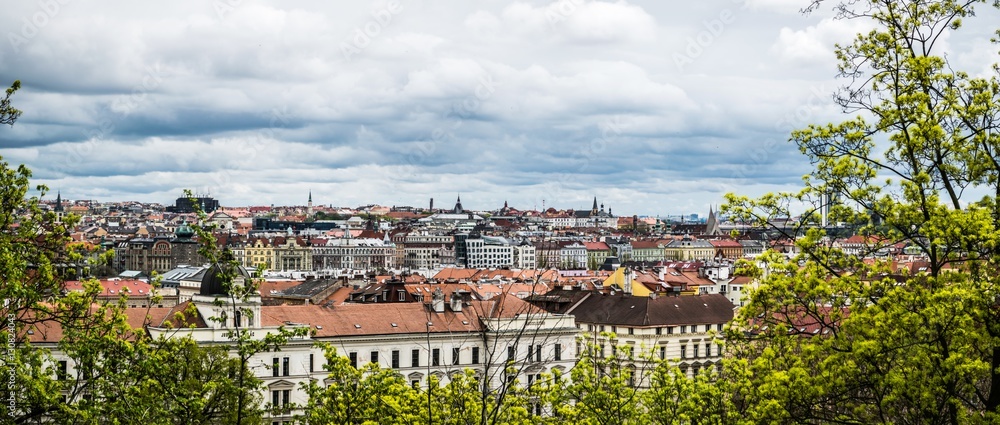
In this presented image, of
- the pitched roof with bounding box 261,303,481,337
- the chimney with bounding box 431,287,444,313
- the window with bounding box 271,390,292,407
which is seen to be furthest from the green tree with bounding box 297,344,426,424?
the chimney with bounding box 431,287,444,313

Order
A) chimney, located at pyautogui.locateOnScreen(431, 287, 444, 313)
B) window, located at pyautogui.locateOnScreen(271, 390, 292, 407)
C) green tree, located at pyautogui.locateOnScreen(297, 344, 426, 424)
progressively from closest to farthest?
1. green tree, located at pyautogui.locateOnScreen(297, 344, 426, 424)
2. window, located at pyautogui.locateOnScreen(271, 390, 292, 407)
3. chimney, located at pyautogui.locateOnScreen(431, 287, 444, 313)

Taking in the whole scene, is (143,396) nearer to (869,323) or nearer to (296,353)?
(869,323)

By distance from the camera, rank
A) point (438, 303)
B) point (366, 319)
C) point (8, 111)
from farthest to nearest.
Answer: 1. point (438, 303)
2. point (366, 319)
3. point (8, 111)

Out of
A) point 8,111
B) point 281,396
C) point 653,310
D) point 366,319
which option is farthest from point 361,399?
point 653,310

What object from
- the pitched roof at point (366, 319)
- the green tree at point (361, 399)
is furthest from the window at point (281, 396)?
the green tree at point (361, 399)

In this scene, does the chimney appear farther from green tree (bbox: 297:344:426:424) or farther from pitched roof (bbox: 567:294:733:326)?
green tree (bbox: 297:344:426:424)

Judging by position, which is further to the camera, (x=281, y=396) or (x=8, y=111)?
(x=281, y=396)

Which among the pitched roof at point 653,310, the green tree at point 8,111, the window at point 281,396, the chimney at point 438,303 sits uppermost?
the green tree at point 8,111

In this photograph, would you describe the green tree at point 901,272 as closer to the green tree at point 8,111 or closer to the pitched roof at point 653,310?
the green tree at point 8,111

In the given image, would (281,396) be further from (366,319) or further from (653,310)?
(653,310)

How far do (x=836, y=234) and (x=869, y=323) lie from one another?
1.25 m

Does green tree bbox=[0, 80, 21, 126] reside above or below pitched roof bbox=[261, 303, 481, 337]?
above

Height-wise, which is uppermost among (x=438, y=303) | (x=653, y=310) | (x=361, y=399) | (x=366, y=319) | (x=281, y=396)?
(x=361, y=399)

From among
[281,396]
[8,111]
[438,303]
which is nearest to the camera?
[8,111]
